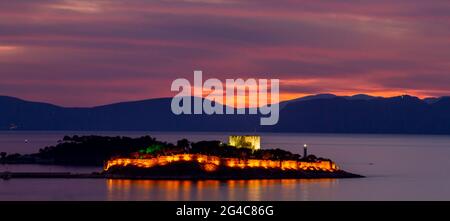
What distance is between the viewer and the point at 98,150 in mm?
142000

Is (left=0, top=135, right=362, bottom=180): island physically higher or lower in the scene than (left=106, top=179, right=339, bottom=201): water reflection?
higher

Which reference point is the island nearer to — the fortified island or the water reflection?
the fortified island

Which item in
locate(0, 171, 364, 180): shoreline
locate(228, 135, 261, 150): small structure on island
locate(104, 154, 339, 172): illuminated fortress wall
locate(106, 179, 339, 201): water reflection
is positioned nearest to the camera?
locate(106, 179, 339, 201): water reflection

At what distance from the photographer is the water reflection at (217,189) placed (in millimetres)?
74688

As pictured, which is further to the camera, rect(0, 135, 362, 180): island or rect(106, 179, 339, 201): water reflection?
rect(0, 135, 362, 180): island

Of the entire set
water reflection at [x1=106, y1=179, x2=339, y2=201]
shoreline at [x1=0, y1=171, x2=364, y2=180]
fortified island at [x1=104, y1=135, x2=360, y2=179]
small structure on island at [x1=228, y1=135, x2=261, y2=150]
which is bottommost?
water reflection at [x1=106, y1=179, x2=339, y2=201]

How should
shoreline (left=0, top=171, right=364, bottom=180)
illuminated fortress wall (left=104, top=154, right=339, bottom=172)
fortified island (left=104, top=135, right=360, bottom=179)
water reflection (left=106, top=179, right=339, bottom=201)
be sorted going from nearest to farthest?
water reflection (left=106, top=179, right=339, bottom=201) → shoreline (left=0, top=171, right=364, bottom=180) → fortified island (left=104, top=135, right=360, bottom=179) → illuminated fortress wall (left=104, top=154, right=339, bottom=172)

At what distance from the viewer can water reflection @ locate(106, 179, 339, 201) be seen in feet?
245

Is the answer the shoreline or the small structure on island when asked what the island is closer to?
the shoreline

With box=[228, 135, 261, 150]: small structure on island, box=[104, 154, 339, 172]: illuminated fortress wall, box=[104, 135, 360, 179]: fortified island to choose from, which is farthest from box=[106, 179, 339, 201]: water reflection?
box=[228, 135, 261, 150]: small structure on island
